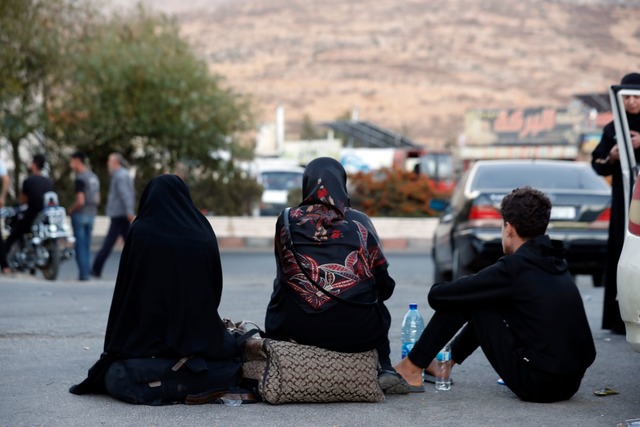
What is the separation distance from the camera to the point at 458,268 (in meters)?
11.6

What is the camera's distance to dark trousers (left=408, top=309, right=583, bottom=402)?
5.57m

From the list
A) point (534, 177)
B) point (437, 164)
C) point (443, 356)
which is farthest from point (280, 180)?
point (443, 356)

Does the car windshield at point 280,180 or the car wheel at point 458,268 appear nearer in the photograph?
the car wheel at point 458,268

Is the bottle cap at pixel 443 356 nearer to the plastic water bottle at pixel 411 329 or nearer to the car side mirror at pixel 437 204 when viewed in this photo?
the plastic water bottle at pixel 411 329

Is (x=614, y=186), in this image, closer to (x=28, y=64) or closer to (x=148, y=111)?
(x=148, y=111)

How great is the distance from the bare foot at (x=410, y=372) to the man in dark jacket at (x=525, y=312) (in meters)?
0.20

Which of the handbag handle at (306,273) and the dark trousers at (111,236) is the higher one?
the handbag handle at (306,273)

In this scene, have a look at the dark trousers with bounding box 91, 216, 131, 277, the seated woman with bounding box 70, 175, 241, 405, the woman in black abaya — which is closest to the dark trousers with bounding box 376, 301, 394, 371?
the seated woman with bounding box 70, 175, 241, 405

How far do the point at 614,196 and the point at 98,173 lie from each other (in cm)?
1777

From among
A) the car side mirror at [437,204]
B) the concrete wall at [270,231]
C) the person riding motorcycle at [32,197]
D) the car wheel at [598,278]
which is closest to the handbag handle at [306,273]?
the car side mirror at [437,204]

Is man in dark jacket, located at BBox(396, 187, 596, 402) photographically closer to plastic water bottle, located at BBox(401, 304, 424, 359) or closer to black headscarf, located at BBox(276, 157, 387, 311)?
black headscarf, located at BBox(276, 157, 387, 311)

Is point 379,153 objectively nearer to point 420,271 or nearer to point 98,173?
point 98,173

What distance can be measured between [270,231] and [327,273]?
18.0 meters

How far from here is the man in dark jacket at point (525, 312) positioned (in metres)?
5.54
